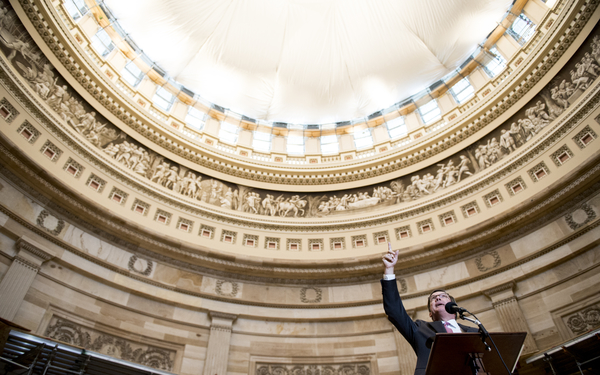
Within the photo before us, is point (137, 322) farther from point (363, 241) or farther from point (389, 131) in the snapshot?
point (389, 131)

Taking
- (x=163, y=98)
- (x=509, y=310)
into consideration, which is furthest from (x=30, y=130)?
(x=509, y=310)

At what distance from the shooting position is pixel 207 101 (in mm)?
24094

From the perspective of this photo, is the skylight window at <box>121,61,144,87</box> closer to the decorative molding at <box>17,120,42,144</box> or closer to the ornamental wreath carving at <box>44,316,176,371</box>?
the decorative molding at <box>17,120,42,144</box>

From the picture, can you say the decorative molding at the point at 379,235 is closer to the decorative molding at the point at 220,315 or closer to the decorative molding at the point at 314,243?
the decorative molding at the point at 314,243

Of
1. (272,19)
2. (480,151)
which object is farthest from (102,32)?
(480,151)

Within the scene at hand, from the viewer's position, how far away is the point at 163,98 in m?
22.9

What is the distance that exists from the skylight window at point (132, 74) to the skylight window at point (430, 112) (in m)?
16.0

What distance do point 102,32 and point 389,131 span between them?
16395mm

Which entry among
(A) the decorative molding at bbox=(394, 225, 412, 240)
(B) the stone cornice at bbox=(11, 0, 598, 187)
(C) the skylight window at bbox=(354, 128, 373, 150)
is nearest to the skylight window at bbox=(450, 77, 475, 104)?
(B) the stone cornice at bbox=(11, 0, 598, 187)

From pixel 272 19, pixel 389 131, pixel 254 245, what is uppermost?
pixel 272 19

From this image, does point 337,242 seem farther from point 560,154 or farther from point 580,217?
point 560,154

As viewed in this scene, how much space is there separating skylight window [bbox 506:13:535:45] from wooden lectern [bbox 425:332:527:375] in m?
19.5

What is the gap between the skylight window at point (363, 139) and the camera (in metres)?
24.3

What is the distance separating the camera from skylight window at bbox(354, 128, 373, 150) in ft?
79.7
